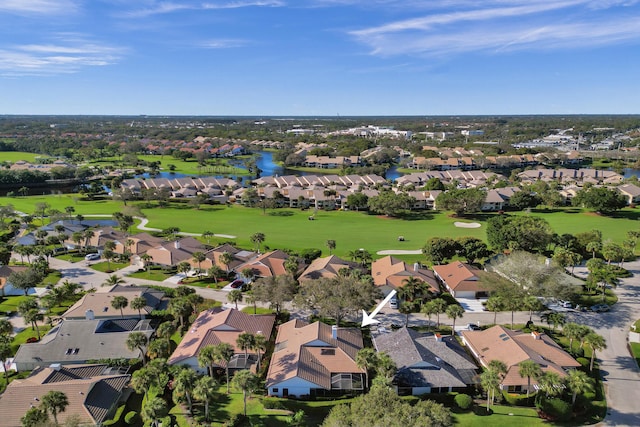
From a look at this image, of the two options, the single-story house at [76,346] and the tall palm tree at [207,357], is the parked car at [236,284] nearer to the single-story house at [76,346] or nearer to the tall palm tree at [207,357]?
the single-story house at [76,346]

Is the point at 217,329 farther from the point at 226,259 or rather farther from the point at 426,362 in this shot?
the point at 226,259

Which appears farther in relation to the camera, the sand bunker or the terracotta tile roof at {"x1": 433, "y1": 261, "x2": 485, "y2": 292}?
the sand bunker

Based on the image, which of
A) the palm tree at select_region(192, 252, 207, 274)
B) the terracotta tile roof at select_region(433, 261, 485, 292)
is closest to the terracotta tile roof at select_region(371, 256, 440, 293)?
the terracotta tile roof at select_region(433, 261, 485, 292)

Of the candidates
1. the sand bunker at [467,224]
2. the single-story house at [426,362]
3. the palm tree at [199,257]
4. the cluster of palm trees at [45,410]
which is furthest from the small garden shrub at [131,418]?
the sand bunker at [467,224]

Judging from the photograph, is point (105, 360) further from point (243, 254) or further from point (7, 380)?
point (243, 254)

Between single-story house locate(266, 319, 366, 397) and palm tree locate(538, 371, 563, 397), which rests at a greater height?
palm tree locate(538, 371, 563, 397)

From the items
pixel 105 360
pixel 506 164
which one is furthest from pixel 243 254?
pixel 506 164

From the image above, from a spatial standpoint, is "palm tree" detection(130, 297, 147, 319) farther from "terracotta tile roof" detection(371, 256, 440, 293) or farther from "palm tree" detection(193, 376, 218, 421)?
"terracotta tile roof" detection(371, 256, 440, 293)
